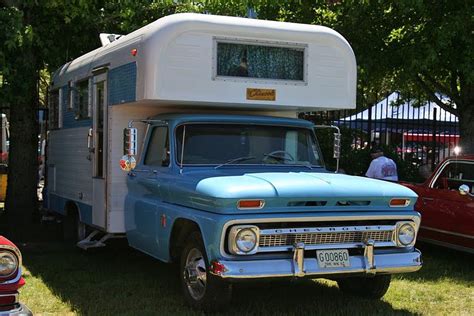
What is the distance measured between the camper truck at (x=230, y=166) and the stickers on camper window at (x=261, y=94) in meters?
0.01

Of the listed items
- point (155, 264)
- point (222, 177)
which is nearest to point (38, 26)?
point (155, 264)

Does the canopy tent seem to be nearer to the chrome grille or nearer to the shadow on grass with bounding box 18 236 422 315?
the shadow on grass with bounding box 18 236 422 315

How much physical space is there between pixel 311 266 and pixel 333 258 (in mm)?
240

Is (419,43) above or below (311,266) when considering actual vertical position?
above

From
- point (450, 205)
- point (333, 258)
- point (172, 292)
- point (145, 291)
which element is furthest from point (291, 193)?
point (450, 205)

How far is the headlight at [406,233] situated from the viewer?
5.73 m

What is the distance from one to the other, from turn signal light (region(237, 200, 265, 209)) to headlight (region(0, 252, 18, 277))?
1.83 metres

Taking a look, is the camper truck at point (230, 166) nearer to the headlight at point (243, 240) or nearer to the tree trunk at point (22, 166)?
the headlight at point (243, 240)

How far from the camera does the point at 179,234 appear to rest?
236 inches

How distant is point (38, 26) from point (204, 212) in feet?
22.0

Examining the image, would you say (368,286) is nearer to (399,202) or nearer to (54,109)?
(399,202)

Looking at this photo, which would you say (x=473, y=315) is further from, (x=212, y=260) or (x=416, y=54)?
(x=416, y=54)

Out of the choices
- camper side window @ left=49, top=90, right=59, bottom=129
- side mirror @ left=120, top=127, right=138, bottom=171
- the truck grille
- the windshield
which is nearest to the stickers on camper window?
the windshield

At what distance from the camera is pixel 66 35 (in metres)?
11.2
